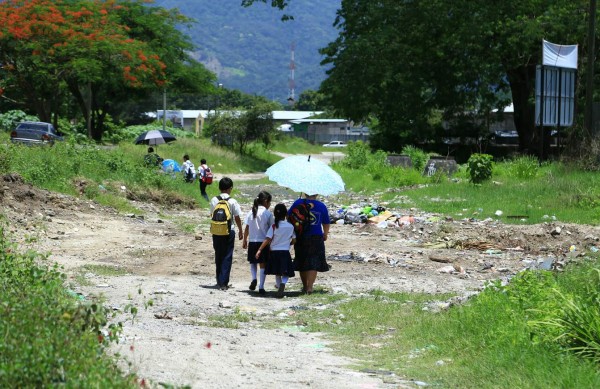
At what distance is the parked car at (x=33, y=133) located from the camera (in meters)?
34.0

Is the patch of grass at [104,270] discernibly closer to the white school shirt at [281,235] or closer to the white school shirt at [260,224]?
the white school shirt at [260,224]

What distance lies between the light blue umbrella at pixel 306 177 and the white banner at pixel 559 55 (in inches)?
806

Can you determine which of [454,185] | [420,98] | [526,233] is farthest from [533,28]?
[526,233]

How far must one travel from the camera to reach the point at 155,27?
48.3 metres

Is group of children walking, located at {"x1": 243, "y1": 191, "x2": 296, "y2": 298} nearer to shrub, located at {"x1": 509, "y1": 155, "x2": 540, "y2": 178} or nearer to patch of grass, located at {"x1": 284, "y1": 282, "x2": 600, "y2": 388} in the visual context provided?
patch of grass, located at {"x1": 284, "y1": 282, "x2": 600, "y2": 388}

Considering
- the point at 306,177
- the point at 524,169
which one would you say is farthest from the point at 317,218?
the point at 524,169

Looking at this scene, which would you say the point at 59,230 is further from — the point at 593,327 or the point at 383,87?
the point at 383,87

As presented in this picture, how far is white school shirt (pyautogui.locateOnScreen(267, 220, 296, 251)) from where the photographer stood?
12.5 meters

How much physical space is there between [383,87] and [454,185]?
618 inches

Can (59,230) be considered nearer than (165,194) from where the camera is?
Yes

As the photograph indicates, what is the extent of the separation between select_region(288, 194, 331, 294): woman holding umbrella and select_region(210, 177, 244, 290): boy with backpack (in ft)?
2.85

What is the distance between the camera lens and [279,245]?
495 inches

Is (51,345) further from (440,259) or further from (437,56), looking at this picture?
(437,56)

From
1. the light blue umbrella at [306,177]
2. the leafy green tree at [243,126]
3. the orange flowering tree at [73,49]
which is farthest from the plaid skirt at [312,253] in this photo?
the leafy green tree at [243,126]
